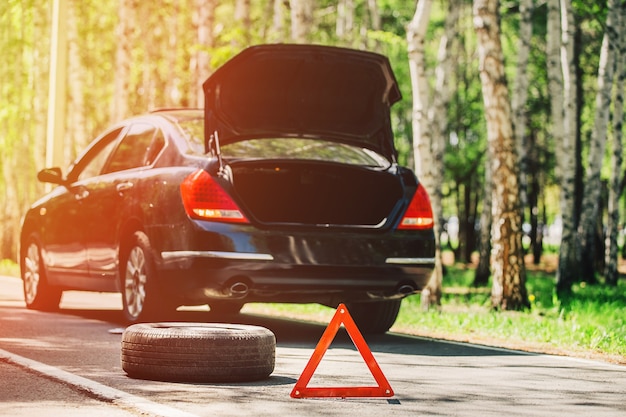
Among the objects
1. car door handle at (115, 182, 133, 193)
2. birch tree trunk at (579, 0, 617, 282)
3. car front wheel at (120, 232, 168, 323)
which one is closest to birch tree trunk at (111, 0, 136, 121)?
birch tree trunk at (579, 0, 617, 282)

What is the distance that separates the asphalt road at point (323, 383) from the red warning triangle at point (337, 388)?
60 millimetres

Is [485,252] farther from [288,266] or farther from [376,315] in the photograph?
[288,266]

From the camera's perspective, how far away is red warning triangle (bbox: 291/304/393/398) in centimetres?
722

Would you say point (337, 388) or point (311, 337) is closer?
point (337, 388)

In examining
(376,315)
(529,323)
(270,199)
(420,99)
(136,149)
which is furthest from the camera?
(420,99)

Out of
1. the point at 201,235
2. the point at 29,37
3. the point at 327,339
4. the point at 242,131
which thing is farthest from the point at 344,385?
the point at 29,37

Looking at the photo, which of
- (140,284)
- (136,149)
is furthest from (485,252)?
(140,284)

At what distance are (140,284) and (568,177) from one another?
14720 millimetres

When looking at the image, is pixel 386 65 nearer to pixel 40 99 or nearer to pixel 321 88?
pixel 321 88

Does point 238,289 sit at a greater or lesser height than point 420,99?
lesser

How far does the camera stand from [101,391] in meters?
7.26

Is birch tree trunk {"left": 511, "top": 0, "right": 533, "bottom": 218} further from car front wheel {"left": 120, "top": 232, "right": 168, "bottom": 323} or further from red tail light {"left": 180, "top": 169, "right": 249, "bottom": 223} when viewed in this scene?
red tail light {"left": 180, "top": 169, "right": 249, "bottom": 223}

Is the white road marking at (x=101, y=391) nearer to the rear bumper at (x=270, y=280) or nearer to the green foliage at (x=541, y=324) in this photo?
the rear bumper at (x=270, y=280)

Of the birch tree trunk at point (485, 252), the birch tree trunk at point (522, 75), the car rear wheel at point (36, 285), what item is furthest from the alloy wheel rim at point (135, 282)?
the birch tree trunk at point (522, 75)
